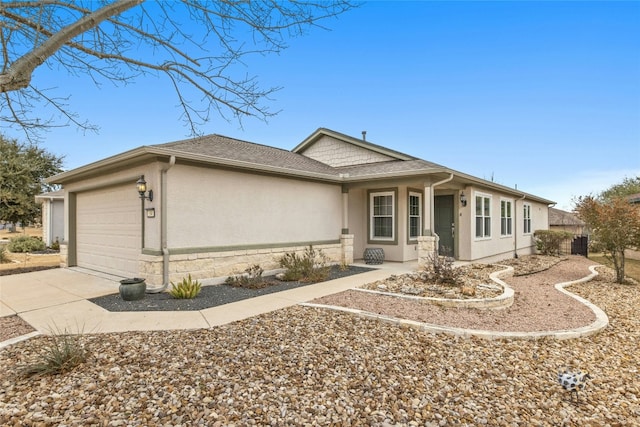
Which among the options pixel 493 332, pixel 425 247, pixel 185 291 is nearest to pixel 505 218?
pixel 425 247

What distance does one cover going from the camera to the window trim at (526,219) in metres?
16.7

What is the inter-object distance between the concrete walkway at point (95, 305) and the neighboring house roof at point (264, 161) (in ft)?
9.37

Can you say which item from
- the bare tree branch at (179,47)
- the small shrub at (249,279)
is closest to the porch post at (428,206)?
the small shrub at (249,279)

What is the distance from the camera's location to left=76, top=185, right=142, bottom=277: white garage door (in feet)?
26.1

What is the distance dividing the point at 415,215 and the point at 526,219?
30.1 feet

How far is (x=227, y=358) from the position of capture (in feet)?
11.4

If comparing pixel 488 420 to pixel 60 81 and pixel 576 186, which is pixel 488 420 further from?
pixel 576 186

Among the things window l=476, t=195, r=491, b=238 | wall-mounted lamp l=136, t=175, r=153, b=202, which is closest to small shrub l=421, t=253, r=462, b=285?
window l=476, t=195, r=491, b=238

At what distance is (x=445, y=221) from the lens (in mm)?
12422

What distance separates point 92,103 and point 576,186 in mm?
38325

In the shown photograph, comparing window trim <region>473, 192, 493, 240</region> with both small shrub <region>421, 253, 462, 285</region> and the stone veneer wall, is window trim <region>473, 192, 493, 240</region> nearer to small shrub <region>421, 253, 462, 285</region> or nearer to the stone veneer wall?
small shrub <region>421, 253, 462, 285</region>

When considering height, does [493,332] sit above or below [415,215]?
below

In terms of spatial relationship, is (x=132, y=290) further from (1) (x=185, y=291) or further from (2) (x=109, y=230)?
(2) (x=109, y=230)

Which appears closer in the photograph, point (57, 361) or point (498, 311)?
point (57, 361)
